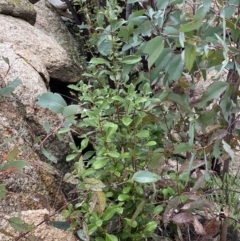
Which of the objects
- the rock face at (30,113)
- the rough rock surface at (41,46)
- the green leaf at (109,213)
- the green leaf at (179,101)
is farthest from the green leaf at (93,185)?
the rough rock surface at (41,46)

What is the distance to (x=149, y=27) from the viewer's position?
1299 mm

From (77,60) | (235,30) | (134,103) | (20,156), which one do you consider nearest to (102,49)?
(134,103)

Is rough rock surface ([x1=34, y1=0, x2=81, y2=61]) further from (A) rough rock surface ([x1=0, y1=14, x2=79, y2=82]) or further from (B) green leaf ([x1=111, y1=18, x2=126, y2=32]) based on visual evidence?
(B) green leaf ([x1=111, y1=18, x2=126, y2=32])

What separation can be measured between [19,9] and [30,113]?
1.57 m

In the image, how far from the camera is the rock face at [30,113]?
1.47 m

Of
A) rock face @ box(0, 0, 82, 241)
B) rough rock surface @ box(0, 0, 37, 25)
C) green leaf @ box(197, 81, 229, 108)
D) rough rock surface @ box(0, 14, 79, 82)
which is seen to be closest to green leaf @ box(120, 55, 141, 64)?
rock face @ box(0, 0, 82, 241)

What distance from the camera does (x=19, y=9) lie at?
337cm

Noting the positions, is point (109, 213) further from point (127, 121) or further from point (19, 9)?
point (19, 9)

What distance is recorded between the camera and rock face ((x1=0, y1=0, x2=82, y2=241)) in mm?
1466

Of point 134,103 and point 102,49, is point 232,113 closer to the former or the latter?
point 134,103

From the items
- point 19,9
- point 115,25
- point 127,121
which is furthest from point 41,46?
point 127,121

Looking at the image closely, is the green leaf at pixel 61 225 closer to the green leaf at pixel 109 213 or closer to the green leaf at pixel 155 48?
the green leaf at pixel 109 213

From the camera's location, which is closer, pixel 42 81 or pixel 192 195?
pixel 192 195

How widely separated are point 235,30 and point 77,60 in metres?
2.40
